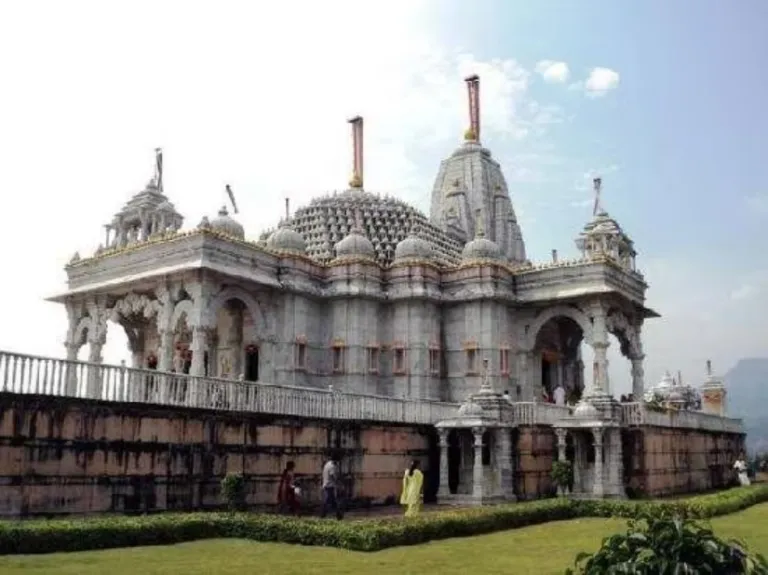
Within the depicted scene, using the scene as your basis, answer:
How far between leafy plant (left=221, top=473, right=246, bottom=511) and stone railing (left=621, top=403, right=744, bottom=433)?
14944 millimetres

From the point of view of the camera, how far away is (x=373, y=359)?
121ft

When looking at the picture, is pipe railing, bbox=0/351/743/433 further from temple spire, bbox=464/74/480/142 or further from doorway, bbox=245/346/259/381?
temple spire, bbox=464/74/480/142

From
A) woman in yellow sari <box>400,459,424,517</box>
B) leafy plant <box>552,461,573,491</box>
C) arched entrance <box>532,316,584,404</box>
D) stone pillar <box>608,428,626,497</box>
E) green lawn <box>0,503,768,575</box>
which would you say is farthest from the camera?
arched entrance <box>532,316,584,404</box>

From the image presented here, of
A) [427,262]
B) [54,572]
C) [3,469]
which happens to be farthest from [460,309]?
[54,572]

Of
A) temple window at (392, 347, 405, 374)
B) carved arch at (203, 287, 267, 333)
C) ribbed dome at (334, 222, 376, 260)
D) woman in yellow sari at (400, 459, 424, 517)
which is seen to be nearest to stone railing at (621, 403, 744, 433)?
temple window at (392, 347, 405, 374)

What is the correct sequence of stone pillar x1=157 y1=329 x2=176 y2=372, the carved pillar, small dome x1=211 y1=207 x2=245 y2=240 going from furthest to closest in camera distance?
the carved pillar < small dome x1=211 y1=207 x2=245 y2=240 < stone pillar x1=157 y1=329 x2=176 y2=372

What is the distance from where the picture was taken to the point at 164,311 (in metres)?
32.3

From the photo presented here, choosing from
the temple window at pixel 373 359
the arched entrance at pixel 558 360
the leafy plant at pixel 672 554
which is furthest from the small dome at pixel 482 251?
the leafy plant at pixel 672 554

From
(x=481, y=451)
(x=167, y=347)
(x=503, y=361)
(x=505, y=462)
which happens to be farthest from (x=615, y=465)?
(x=167, y=347)

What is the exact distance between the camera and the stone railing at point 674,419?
100 feet

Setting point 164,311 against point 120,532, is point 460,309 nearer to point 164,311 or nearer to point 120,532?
point 164,311

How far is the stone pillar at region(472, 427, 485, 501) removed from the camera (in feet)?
91.9

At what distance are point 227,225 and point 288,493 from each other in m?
15.2

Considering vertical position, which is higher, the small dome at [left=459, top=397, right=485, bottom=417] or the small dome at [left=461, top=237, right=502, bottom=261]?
the small dome at [left=461, top=237, right=502, bottom=261]
